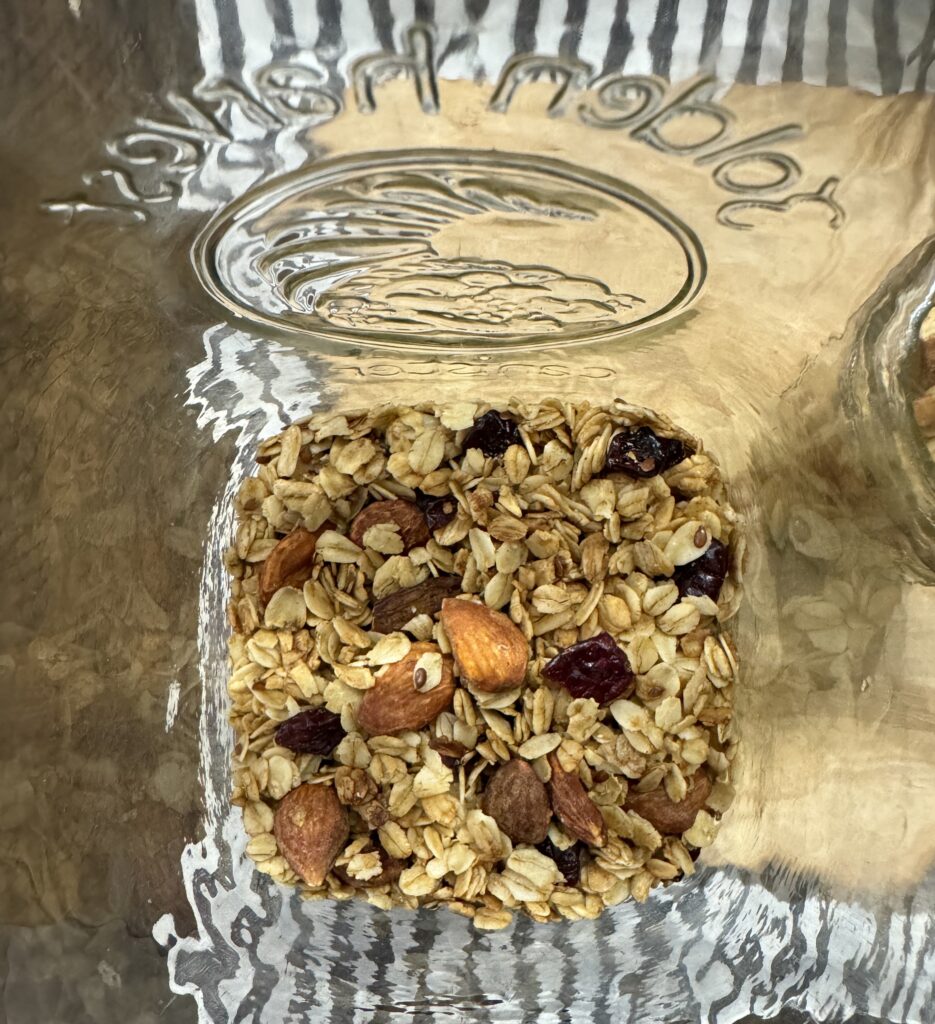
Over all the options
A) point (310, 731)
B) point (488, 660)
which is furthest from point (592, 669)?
point (310, 731)

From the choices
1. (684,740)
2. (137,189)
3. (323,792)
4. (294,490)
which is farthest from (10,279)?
(684,740)

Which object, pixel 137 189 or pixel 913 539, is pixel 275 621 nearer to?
pixel 137 189

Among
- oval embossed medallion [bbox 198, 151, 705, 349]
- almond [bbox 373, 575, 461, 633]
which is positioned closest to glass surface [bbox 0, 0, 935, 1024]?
oval embossed medallion [bbox 198, 151, 705, 349]

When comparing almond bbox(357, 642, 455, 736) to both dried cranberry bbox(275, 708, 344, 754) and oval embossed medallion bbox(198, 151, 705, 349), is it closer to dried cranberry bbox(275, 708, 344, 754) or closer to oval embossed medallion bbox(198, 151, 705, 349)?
dried cranberry bbox(275, 708, 344, 754)

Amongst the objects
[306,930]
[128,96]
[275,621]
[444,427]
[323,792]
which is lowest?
[306,930]

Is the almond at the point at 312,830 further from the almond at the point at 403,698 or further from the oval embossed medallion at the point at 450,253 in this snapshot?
the oval embossed medallion at the point at 450,253

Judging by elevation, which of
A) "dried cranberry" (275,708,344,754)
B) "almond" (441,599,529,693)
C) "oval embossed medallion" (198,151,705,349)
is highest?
"oval embossed medallion" (198,151,705,349)

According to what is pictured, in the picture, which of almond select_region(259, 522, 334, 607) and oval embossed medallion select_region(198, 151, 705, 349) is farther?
almond select_region(259, 522, 334, 607)
